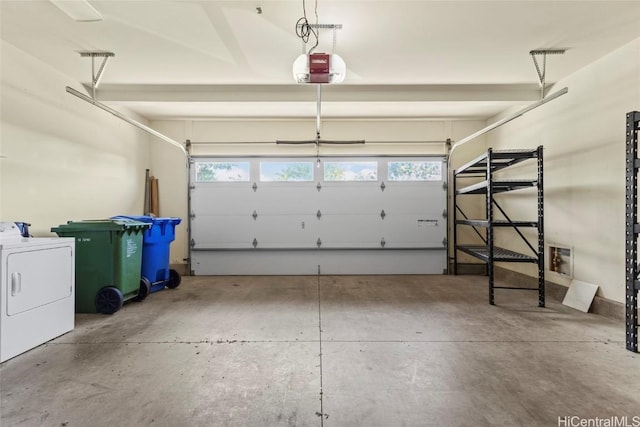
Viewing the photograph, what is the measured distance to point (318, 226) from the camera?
571 centimetres

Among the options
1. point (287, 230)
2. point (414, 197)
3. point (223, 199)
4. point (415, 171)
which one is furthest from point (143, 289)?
point (415, 171)

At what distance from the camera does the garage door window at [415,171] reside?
18.9 ft

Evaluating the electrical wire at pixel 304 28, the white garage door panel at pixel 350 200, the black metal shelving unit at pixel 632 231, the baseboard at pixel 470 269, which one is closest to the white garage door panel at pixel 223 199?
the white garage door panel at pixel 350 200

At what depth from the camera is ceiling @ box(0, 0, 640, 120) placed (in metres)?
2.62

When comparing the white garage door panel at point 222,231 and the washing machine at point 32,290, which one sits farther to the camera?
the white garage door panel at point 222,231

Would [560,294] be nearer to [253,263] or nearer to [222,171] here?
[253,263]

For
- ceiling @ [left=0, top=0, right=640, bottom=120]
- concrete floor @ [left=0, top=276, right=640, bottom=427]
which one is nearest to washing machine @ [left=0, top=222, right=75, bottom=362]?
concrete floor @ [left=0, top=276, right=640, bottom=427]

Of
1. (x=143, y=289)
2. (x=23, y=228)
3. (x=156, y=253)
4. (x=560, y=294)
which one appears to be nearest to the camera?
(x=23, y=228)

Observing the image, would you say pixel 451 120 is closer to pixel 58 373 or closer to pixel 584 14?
pixel 584 14

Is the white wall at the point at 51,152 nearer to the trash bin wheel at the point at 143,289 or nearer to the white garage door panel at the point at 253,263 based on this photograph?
the trash bin wheel at the point at 143,289

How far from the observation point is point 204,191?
5.71 metres
